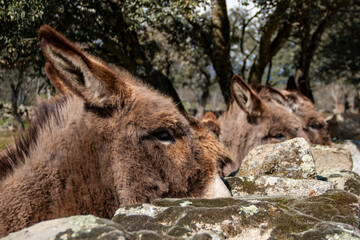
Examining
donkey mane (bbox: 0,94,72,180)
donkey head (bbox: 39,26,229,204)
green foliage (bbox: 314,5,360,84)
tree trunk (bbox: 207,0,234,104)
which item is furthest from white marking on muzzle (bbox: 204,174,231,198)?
green foliage (bbox: 314,5,360,84)

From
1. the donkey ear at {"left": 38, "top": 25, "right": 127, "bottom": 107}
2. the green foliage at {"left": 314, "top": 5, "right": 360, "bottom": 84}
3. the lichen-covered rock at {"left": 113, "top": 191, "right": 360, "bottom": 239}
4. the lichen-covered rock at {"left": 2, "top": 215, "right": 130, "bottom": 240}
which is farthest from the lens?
the green foliage at {"left": 314, "top": 5, "right": 360, "bottom": 84}

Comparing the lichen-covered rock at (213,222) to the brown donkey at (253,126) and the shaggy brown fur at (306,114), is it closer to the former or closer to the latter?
the brown donkey at (253,126)

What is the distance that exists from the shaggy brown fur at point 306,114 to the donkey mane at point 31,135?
514cm

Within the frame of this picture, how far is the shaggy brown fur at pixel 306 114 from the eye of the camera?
722 cm

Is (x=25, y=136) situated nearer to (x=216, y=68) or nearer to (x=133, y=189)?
(x=133, y=189)

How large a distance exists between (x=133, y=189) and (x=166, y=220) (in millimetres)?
693

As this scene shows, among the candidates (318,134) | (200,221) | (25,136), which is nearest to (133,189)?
(200,221)

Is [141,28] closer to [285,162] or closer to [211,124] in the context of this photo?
[211,124]

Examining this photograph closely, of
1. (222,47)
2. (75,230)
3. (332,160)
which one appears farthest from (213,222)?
(222,47)

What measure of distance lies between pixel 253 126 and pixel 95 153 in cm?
418

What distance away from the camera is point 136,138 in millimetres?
2598

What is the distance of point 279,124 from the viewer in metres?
6.03

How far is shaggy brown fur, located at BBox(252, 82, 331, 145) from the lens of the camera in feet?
23.7

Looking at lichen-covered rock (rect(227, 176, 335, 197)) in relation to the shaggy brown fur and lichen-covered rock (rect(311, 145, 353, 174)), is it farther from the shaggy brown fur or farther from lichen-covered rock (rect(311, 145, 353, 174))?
the shaggy brown fur
